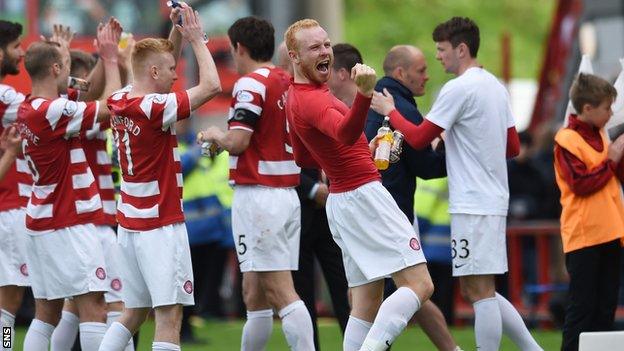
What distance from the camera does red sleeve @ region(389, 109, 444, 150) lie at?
10016 millimetres

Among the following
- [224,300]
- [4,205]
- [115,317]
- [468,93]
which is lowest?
[224,300]

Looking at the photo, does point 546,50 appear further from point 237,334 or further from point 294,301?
point 294,301

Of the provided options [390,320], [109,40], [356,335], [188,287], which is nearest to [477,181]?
[356,335]

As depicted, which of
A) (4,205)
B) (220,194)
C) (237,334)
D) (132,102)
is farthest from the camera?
(220,194)

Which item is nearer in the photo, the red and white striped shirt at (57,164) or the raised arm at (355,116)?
the raised arm at (355,116)

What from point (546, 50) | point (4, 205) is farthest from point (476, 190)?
point (546, 50)

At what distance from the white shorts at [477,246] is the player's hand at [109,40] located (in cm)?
265

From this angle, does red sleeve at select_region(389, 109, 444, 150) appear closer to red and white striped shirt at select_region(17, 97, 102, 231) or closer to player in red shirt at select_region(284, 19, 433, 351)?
player in red shirt at select_region(284, 19, 433, 351)

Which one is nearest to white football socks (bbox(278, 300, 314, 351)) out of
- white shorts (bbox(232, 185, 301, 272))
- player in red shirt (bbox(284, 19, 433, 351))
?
white shorts (bbox(232, 185, 301, 272))

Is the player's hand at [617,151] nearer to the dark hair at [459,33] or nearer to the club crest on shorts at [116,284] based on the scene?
the dark hair at [459,33]

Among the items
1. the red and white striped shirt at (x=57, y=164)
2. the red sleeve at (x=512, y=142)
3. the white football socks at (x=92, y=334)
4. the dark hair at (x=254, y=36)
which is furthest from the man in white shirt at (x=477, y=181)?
the white football socks at (x=92, y=334)

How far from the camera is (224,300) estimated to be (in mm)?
17938

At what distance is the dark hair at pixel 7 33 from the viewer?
10906 millimetres

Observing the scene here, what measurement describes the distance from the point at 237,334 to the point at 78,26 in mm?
5472
